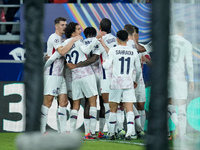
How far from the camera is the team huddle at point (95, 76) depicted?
7.69 metres

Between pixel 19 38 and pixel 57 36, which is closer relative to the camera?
pixel 57 36

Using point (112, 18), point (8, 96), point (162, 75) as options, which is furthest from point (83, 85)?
point (162, 75)

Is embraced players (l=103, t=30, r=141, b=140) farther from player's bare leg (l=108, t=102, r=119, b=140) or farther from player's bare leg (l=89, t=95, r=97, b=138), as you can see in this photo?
player's bare leg (l=89, t=95, r=97, b=138)

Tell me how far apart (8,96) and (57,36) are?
2082 millimetres

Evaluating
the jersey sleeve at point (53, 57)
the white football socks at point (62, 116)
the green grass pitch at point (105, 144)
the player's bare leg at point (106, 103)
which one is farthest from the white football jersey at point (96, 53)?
the green grass pitch at point (105, 144)

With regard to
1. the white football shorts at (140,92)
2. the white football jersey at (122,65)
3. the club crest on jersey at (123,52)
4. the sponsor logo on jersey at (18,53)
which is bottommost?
the white football shorts at (140,92)

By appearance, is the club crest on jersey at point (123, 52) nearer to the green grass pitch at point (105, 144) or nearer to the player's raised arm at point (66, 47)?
the player's raised arm at point (66, 47)

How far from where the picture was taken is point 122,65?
7641mm

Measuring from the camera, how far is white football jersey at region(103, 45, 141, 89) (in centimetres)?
761

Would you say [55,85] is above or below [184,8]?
below

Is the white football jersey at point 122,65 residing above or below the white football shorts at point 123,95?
above

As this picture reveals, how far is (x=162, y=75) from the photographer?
253 centimetres

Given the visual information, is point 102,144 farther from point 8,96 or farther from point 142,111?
point 8,96

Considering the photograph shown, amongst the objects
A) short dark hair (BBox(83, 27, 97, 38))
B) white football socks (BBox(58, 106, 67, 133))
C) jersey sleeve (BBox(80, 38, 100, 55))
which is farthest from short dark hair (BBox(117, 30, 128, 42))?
white football socks (BBox(58, 106, 67, 133))
